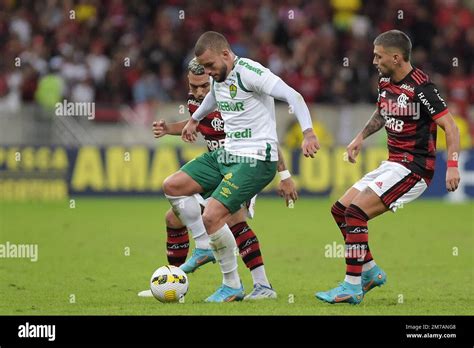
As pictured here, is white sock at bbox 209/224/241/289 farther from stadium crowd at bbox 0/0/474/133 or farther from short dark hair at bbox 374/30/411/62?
stadium crowd at bbox 0/0/474/133

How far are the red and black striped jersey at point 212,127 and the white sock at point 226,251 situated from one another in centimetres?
113

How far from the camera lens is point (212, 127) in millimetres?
10336

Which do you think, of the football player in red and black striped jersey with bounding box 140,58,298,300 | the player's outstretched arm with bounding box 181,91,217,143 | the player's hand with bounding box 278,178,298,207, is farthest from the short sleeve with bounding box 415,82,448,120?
the football player in red and black striped jersey with bounding box 140,58,298,300

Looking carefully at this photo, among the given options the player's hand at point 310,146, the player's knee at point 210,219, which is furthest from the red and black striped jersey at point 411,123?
the player's knee at point 210,219

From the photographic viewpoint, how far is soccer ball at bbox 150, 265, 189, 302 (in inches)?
368

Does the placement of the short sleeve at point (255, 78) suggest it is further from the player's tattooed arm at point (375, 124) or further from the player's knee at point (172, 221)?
the player's knee at point (172, 221)

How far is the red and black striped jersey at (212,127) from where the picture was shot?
405 inches

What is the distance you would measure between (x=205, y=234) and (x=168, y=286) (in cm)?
108

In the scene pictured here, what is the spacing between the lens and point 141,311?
8.80 metres

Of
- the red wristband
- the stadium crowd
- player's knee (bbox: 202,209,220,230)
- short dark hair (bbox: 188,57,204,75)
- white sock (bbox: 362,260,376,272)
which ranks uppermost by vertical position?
the stadium crowd

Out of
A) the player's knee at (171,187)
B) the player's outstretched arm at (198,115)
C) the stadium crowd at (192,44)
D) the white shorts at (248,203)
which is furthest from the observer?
the stadium crowd at (192,44)

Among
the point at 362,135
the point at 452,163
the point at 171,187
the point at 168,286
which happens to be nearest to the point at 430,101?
the point at 452,163

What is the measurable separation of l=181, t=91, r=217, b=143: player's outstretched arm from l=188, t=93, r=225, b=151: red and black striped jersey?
Answer: 0.38 metres

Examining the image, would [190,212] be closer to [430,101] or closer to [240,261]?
[430,101]
